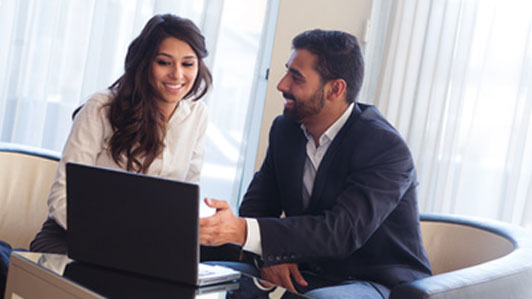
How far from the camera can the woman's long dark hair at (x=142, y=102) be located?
212cm

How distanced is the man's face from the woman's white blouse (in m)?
0.38

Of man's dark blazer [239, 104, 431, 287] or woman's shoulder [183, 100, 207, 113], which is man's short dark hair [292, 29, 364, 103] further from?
woman's shoulder [183, 100, 207, 113]

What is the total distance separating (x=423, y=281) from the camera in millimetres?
1527

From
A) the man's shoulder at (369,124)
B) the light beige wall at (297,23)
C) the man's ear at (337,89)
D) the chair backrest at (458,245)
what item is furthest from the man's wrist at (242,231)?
the light beige wall at (297,23)

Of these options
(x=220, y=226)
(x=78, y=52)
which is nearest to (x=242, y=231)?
(x=220, y=226)

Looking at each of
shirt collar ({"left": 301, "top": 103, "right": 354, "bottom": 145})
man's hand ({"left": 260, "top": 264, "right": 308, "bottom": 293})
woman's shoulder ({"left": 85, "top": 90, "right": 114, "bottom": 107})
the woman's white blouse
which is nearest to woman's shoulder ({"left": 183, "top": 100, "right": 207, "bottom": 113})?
the woman's white blouse

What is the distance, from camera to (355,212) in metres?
1.88

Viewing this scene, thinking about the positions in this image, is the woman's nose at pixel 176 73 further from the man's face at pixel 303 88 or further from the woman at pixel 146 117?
the man's face at pixel 303 88

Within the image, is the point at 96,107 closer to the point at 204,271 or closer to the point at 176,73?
the point at 176,73

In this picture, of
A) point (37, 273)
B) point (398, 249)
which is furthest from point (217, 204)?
point (398, 249)

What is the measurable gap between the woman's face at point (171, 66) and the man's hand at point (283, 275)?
721 millimetres

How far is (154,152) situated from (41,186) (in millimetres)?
515

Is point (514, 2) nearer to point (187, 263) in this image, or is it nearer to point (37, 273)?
point (187, 263)

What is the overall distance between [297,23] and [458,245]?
6.06ft
